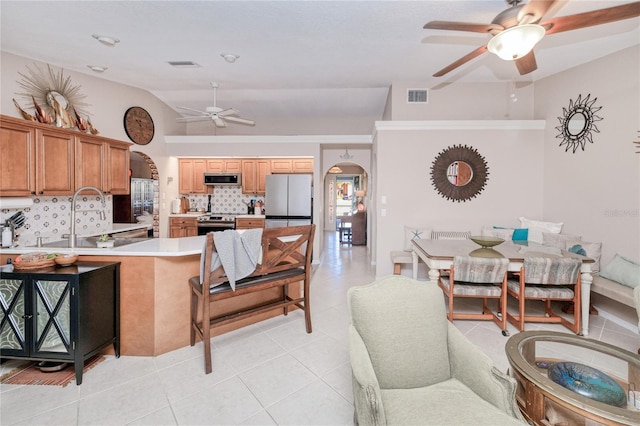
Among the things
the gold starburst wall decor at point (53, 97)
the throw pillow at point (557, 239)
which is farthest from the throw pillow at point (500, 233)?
the gold starburst wall decor at point (53, 97)

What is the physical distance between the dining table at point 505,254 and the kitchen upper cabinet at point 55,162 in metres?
4.06

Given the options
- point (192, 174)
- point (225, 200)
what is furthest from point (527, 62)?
point (192, 174)

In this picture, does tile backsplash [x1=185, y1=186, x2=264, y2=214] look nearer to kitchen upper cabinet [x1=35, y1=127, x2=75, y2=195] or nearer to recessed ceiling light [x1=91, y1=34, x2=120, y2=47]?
kitchen upper cabinet [x1=35, y1=127, x2=75, y2=195]

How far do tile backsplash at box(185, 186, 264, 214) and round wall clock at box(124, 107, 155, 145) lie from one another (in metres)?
1.72

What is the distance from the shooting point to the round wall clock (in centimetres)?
464

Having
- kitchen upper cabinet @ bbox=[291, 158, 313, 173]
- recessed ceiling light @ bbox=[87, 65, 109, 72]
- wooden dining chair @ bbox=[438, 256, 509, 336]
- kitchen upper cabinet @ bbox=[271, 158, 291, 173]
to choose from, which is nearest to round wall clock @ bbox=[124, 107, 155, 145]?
recessed ceiling light @ bbox=[87, 65, 109, 72]

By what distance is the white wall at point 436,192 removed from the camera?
4316mm

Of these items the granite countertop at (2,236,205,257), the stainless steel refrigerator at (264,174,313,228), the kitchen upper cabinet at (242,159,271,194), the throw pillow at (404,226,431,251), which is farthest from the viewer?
the kitchen upper cabinet at (242,159,271,194)

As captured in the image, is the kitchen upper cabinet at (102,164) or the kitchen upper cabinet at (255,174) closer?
the kitchen upper cabinet at (102,164)

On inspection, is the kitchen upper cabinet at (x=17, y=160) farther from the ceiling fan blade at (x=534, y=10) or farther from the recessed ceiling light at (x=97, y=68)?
the ceiling fan blade at (x=534, y=10)

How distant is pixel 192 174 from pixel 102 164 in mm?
2578

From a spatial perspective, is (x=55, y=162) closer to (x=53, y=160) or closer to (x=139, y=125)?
(x=53, y=160)

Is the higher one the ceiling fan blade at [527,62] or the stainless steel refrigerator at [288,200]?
the ceiling fan blade at [527,62]

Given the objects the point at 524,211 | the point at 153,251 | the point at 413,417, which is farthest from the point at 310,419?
the point at 524,211
